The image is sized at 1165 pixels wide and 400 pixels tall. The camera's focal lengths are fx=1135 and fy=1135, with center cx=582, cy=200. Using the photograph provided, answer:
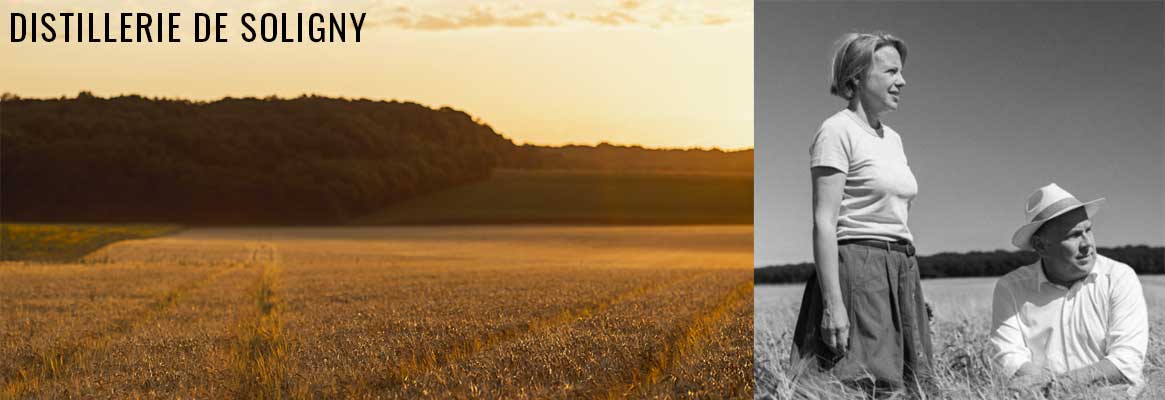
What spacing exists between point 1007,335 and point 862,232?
1.31 meters

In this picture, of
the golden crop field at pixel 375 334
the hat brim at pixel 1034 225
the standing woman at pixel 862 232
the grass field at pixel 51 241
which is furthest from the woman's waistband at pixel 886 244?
the grass field at pixel 51 241

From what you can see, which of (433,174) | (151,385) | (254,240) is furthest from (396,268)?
(433,174)

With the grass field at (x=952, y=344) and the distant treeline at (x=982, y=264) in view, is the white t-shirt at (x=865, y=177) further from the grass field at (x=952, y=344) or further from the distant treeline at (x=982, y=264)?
the distant treeline at (x=982, y=264)

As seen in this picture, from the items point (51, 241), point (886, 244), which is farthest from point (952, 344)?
point (51, 241)

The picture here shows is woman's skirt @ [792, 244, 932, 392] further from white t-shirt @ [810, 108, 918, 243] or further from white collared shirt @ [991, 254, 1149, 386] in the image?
white collared shirt @ [991, 254, 1149, 386]

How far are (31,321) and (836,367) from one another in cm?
900

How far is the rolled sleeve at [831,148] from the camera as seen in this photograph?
402 centimetres

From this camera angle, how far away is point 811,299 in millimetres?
4277

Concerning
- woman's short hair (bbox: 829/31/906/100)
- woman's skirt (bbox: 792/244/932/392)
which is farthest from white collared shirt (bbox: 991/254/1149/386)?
woman's short hair (bbox: 829/31/906/100)

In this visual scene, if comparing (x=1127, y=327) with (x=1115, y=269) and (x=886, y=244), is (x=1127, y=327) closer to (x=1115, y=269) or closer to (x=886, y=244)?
(x=1115, y=269)

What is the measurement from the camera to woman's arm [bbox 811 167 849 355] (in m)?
3.98

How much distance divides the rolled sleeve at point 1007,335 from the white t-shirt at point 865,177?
112 cm

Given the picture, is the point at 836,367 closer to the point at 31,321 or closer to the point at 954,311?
the point at 954,311

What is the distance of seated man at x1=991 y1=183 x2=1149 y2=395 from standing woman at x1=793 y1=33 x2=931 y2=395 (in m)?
0.79
